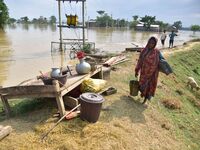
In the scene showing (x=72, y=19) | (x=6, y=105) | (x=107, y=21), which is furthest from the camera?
(x=107, y=21)

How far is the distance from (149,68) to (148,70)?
0.06 meters

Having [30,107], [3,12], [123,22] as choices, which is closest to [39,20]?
[123,22]

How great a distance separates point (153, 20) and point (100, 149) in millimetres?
80403

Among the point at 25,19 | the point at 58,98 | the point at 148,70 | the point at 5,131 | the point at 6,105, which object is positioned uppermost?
the point at 25,19

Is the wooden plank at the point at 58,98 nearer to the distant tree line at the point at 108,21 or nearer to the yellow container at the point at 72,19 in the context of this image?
the yellow container at the point at 72,19

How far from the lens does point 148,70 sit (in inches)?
219

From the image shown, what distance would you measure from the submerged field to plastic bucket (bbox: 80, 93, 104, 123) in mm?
139

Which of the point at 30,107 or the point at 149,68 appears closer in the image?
the point at 30,107

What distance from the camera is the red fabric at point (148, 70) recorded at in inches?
216

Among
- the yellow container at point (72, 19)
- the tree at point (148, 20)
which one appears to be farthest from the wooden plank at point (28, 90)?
the tree at point (148, 20)

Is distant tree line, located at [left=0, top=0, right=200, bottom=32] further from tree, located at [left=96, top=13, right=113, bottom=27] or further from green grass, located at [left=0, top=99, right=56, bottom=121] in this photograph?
green grass, located at [left=0, top=99, right=56, bottom=121]

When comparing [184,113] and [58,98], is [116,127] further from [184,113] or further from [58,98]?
[184,113]

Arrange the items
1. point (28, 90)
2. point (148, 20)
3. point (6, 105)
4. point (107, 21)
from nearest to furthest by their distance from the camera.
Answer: point (28, 90) → point (6, 105) → point (148, 20) → point (107, 21)

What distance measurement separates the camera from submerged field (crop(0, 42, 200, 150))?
394cm
